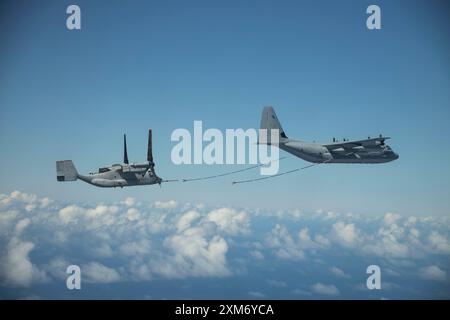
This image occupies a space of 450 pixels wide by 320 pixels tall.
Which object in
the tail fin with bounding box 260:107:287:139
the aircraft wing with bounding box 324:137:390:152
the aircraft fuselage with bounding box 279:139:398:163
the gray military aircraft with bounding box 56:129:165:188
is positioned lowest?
the gray military aircraft with bounding box 56:129:165:188

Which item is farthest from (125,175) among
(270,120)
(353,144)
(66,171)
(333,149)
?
(353,144)

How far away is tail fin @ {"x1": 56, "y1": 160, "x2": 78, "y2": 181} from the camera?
2592cm

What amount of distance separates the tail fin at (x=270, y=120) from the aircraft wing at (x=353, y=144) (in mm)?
3497

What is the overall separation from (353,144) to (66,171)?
1965 cm

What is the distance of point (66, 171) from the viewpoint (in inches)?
1028

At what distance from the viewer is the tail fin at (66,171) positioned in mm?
25922

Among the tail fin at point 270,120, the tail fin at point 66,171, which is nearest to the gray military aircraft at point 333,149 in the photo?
the tail fin at point 270,120

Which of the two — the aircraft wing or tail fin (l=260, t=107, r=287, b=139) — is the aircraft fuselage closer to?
the aircraft wing

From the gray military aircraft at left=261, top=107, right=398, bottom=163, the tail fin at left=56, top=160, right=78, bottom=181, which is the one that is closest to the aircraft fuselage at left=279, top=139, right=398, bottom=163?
the gray military aircraft at left=261, top=107, right=398, bottom=163

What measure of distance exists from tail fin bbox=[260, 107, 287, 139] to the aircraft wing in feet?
11.5

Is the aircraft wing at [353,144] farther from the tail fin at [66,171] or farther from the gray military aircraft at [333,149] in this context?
the tail fin at [66,171]
